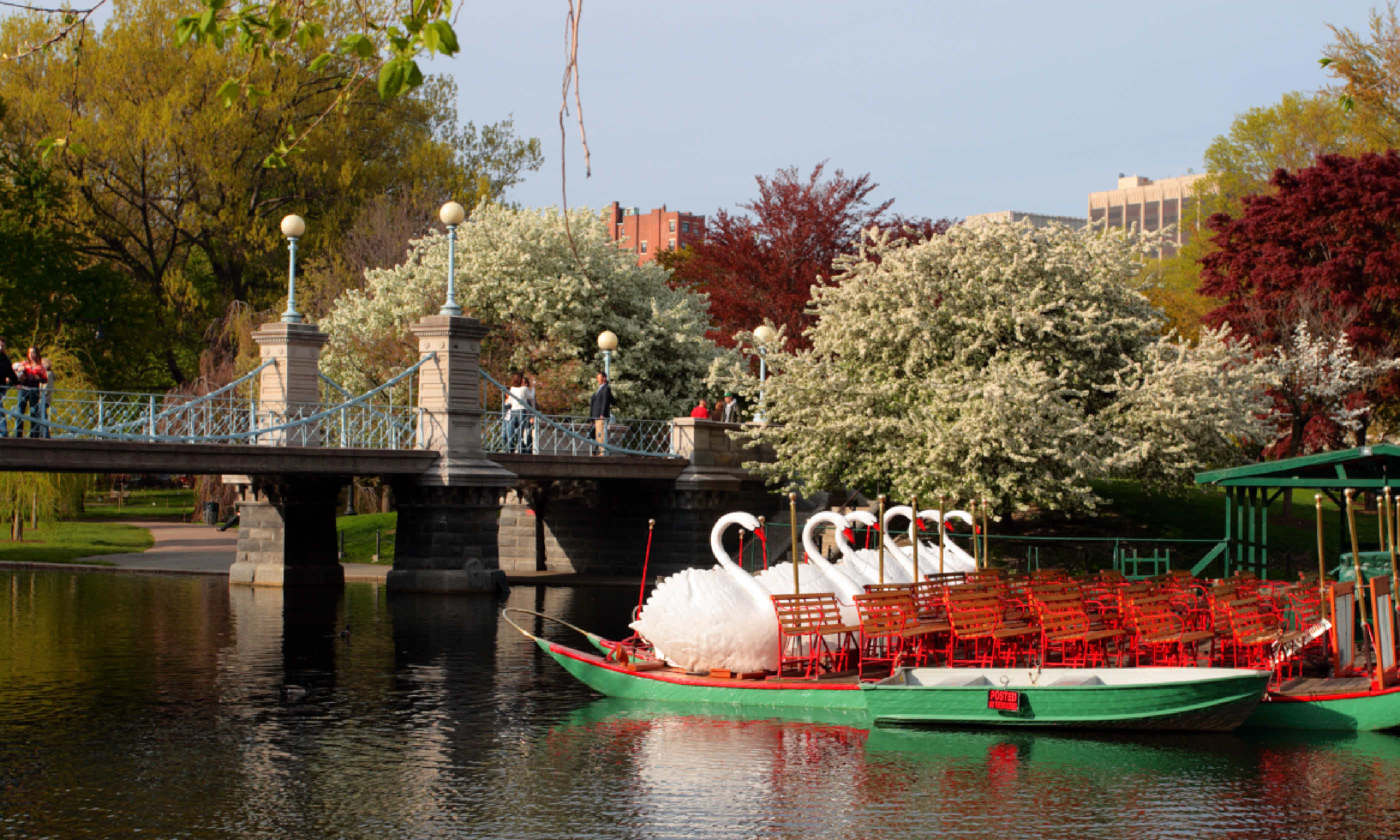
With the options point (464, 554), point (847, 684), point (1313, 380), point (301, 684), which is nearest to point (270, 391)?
point (464, 554)

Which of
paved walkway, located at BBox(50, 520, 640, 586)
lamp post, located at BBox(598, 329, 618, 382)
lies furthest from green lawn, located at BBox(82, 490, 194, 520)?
lamp post, located at BBox(598, 329, 618, 382)

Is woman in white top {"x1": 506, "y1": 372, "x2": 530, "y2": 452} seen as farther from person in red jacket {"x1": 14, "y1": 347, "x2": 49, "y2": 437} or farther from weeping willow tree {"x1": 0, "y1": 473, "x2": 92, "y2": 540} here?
weeping willow tree {"x1": 0, "y1": 473, "x2": 92, "y2": 540}

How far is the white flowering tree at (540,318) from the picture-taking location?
4112cm

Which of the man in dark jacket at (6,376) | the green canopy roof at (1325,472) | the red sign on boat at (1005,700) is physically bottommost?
the red sign on boat at (1005,700)

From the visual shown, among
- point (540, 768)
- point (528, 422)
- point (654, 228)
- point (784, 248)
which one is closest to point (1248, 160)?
point (784, 248)

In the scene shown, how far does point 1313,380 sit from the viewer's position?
124 ft

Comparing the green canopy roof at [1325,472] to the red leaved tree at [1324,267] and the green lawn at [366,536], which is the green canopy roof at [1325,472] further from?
the green lawn at [366,536]

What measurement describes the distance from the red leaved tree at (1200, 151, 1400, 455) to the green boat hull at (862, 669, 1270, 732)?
25.9 metres

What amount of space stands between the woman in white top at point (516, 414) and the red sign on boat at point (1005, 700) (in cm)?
1971

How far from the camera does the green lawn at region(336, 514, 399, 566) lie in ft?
132

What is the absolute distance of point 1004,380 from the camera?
1138 inches

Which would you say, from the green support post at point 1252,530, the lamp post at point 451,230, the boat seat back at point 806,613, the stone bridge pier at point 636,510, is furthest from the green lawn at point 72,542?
the green support post at point 1252,530

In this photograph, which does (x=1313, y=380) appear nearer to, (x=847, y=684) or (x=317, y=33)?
(x=847, y=684)

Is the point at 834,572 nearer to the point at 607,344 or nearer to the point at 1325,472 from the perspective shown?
the point at 1325,472
